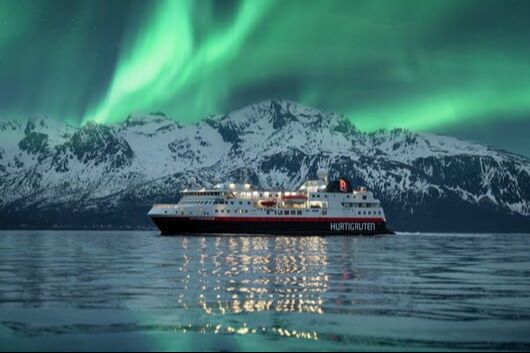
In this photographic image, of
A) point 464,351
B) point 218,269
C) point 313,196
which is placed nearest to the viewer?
point 464,351

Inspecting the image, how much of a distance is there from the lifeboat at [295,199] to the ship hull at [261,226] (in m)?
5.26

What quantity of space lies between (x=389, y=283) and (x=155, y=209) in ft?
388

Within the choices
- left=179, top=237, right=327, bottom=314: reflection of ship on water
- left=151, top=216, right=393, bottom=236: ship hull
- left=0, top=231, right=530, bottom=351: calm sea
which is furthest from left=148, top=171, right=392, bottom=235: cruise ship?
left=0, top=231, right=530, bottom=351: calm sea

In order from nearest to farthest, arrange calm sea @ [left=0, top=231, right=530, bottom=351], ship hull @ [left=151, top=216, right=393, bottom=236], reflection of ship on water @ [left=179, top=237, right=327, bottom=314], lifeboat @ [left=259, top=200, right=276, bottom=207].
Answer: calm sea @ [left=0, top=231, right=530, bottom=351] < reflection of ship on water @ [left=179, top=237, right=327, bottom=314] < ship hull @ [left=151, top=216, right=393, bottom=236] < lifeboat @ [left=259, top=200, right=276, bottom=207]

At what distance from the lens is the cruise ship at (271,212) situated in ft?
505

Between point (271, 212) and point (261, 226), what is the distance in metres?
4.15

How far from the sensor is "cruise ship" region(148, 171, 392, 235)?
154 metres

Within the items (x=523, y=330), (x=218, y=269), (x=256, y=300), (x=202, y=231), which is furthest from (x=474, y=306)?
(x=202, y=231)

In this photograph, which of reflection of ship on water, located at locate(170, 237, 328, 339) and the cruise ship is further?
the cruise ship

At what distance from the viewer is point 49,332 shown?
26.6m

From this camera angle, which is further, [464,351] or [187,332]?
[187,332]

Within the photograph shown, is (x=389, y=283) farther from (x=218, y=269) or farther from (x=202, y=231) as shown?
(x=202, y=231)

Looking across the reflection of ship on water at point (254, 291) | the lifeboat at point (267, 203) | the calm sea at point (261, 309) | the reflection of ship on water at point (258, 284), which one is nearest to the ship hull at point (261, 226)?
the lifeboat at point (267, 203)

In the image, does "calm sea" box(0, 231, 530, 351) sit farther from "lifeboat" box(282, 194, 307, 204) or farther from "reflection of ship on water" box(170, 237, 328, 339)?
"lifeboat" box(282, 194, 307, 204)
